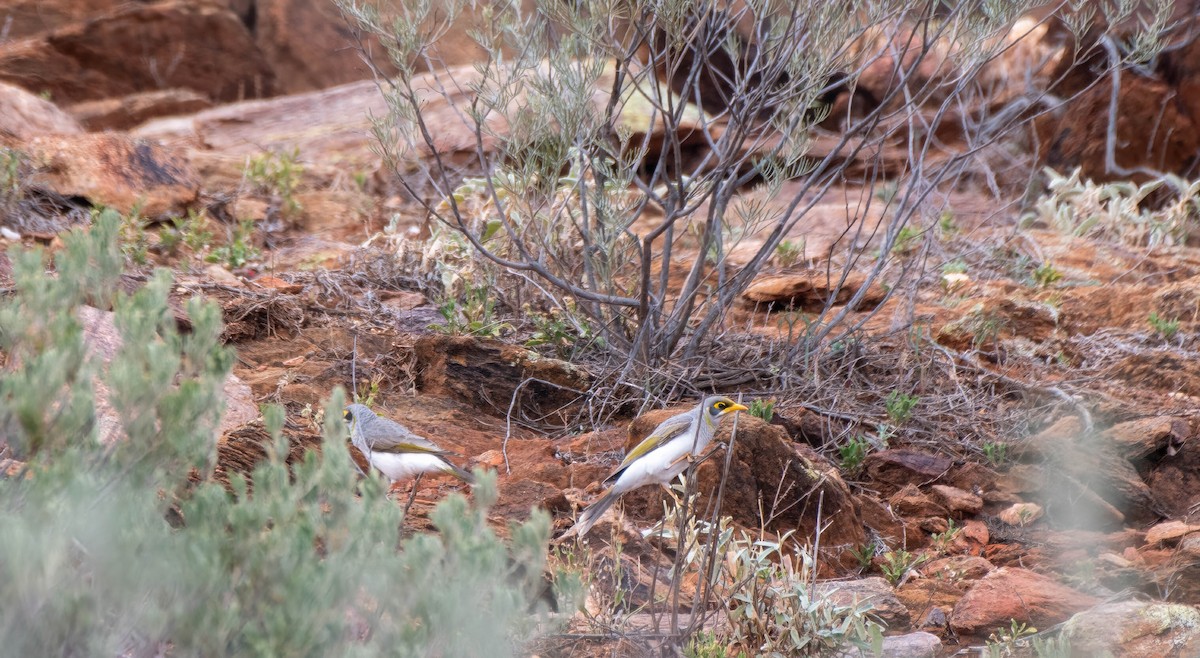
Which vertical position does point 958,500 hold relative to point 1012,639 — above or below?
below

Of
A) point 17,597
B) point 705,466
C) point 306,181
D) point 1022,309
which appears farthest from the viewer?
point 306,181

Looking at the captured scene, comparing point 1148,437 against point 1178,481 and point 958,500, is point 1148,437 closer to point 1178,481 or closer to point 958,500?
point 1178,481

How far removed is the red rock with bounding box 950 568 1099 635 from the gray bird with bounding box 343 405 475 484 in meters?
2.00

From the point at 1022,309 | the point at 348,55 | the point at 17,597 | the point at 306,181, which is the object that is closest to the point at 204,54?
the point at 348,55

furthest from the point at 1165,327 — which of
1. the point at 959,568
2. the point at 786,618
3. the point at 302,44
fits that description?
the point at 302,44

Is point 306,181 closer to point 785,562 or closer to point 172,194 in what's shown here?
point 172,194

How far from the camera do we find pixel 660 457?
14.4ft

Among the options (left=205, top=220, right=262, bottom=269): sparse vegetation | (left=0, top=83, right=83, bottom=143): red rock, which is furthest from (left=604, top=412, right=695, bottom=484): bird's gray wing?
(left=0, top=83, right=83, bottom=143): red rock

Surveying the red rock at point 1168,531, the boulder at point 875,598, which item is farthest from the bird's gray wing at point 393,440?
the red rock at point 1168,531

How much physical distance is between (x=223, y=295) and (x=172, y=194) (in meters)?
2.52

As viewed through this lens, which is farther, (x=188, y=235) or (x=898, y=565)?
(x=188, y=235)

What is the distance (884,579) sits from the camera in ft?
14.6

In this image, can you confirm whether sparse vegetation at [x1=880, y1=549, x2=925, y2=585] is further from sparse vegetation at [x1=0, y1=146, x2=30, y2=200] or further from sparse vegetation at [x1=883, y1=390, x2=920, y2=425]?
sparse vegetation at [x1=0, y1=146, x2=30, y2=200]

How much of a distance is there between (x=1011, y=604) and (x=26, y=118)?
8350 millimetres
